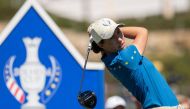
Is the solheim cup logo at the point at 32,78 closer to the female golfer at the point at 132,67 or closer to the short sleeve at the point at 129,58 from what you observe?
the female golfer at the point at 132,67

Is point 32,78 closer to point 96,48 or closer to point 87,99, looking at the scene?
point 87,99

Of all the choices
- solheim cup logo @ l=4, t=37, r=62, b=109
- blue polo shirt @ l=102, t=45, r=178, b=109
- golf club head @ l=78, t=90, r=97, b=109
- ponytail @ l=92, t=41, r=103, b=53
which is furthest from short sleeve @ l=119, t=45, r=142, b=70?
solheim cup logo @ l=4, t=37, r=62, b=109

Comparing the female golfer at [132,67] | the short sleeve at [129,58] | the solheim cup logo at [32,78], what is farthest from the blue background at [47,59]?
the short sleeve at [129,58]

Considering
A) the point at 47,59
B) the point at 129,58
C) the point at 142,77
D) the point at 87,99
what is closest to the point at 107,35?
the point at 129,58

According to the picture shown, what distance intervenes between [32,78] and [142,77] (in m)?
2.45

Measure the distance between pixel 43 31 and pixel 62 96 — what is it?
28.5 inches

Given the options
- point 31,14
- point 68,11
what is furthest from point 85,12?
point 31,14

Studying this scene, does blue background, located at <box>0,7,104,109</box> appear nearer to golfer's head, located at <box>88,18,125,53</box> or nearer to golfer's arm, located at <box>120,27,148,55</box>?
golfer's arm, located at <box>120,27,148,55</box>

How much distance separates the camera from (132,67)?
18.5ft

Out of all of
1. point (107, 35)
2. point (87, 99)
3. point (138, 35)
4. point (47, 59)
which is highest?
point (107, 35)

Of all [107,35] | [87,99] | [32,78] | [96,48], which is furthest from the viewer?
[32,78]

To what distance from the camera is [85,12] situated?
5478 cm

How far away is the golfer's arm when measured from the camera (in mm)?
5848

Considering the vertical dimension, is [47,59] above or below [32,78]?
above
